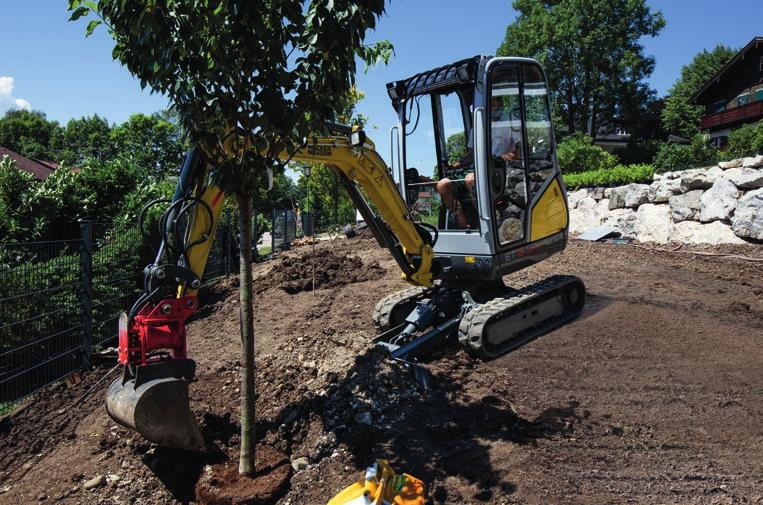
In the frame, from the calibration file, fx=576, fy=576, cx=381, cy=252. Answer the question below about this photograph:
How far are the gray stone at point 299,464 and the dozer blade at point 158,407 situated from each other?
0.63 meters

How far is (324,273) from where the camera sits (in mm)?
10734

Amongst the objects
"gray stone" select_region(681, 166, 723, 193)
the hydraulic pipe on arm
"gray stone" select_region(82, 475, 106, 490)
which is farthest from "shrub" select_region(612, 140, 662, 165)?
"gray stone" select_region(82, 475, 106, 490)

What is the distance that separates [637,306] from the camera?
6867 millimetres

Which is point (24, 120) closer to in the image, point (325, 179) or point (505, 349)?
point (325, 179)

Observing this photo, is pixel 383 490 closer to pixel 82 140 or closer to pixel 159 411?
pixel 159 411

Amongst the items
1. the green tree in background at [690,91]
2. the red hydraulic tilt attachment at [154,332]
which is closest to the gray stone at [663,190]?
the red hydraulic tilt attachment at [154,332]

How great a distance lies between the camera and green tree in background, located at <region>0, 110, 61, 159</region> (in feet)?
159

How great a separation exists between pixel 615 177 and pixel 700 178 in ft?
10.4

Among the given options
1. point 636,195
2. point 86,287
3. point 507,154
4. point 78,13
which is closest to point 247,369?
point 78,13

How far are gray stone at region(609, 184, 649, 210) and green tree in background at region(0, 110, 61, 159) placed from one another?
4610cm

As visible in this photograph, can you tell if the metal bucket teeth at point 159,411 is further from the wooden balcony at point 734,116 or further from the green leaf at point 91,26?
the wooden balcony at point 734,116

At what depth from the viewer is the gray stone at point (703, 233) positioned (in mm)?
11609

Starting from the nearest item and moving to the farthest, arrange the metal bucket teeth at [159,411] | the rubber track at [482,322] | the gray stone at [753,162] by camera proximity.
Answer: the metal bucket teeth at [159,411], the rubber track at [482,322], the gray stone at [753,162]

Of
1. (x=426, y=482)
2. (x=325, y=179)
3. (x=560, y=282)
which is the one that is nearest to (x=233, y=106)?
(x=426, y=482)
